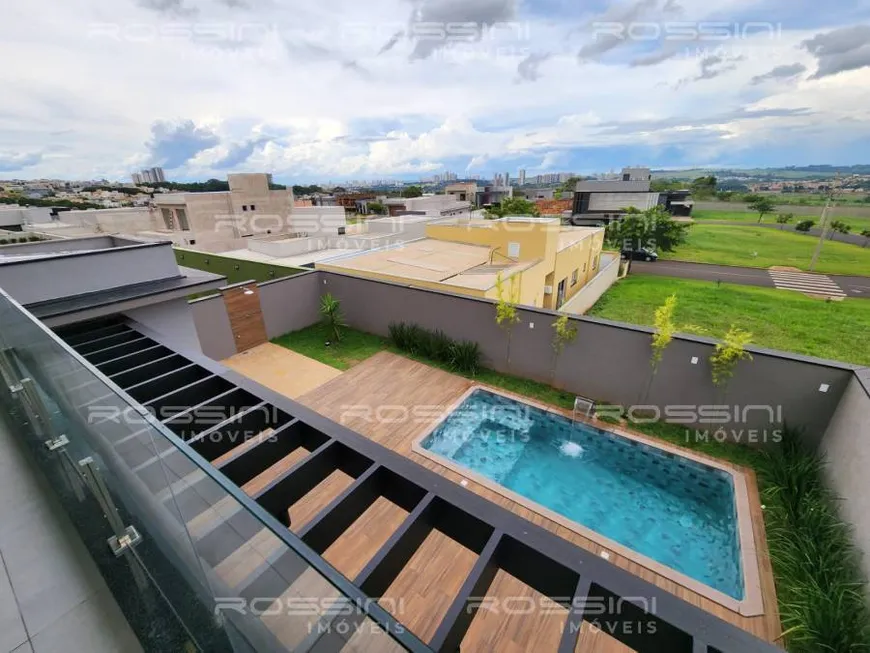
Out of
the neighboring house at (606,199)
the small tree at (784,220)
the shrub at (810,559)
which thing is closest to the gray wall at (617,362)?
the shrub at (810,559)

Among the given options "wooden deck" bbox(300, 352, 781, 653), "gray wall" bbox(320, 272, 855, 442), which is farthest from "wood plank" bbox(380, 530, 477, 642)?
"gray wall" bbox(320, 272, 855, 442)

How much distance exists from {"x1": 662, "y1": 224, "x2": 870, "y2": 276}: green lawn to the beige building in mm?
32307

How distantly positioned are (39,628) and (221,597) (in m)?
1.28

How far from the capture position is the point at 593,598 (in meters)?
1.79

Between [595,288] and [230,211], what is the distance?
27.6m

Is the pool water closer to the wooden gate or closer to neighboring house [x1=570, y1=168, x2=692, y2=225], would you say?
the wooden gate

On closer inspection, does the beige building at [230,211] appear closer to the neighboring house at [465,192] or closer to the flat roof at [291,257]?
the flat roof at [291,257]

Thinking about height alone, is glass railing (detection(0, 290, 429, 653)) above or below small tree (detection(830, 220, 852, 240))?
→ above

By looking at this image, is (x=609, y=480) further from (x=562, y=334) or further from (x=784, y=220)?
(x=784, y=220)

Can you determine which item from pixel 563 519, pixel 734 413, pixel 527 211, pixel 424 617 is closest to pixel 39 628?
pixel 424 617

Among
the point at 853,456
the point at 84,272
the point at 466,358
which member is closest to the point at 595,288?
the point at 466,358

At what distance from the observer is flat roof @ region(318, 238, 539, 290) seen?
405 inches

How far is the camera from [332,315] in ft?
33.5

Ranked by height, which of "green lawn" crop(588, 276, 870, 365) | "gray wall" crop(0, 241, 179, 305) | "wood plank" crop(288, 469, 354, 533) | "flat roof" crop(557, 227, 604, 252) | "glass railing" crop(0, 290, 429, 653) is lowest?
"green lawn" crop(588, 276, 870, 365)
